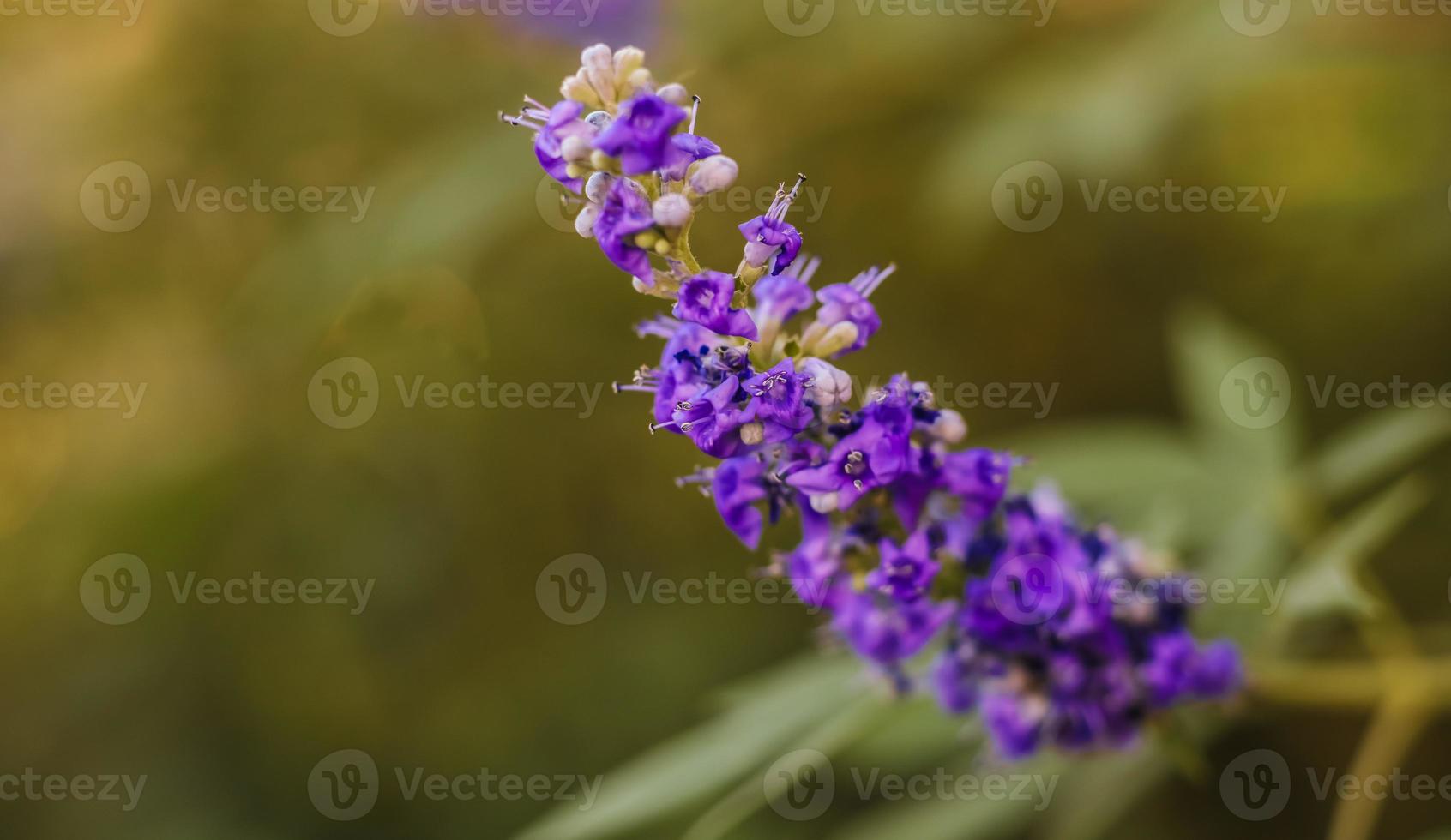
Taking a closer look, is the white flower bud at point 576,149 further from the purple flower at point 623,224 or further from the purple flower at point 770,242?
the purple flower at point 770,242

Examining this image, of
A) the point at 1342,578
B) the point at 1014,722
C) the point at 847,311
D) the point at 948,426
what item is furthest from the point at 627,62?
the point at 1342,578

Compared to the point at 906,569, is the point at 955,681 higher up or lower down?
lower down

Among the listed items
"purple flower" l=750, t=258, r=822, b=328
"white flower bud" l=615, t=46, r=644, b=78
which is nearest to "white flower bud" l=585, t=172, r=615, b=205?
"white flower bud" l=615, t=46, r=644, b=78

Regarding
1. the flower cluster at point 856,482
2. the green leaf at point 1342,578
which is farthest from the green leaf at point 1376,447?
the flower cluster at point 856,482

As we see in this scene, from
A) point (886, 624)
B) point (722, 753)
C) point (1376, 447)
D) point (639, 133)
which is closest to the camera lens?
point (639, 133)

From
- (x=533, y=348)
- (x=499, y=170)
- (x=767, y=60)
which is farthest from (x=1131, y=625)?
(x=533, y=348)

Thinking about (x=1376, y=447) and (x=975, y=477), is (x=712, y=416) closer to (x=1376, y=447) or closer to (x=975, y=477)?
(x=975, y=477)

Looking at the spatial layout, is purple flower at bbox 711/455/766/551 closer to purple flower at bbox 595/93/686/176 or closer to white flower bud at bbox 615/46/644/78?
purple flower at bbox 595/93/686/176
